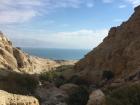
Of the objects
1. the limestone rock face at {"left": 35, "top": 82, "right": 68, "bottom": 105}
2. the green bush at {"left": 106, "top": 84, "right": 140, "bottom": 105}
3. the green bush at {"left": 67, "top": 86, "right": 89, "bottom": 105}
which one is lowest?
the limestone rock face at {"left": 35, "top": 82, "right": 68, "bottom": 105}

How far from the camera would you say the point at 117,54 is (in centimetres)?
6028

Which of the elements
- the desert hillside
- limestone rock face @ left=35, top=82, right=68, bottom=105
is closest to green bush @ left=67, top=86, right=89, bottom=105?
the desert hillside

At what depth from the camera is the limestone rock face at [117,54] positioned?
5568 centimetres

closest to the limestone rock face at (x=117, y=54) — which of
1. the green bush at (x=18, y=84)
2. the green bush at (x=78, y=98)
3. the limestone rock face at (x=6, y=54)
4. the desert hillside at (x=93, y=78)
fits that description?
the desert hillside at (x=93, y=78)

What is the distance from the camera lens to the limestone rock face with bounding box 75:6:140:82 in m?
55.7

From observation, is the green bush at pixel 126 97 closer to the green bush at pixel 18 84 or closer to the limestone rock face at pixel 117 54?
the green bush at pixel 18 84

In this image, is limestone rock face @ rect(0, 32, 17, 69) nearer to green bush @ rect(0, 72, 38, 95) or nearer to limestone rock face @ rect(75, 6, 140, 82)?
limestone rock face @ rect(75, 6, 140, 82)

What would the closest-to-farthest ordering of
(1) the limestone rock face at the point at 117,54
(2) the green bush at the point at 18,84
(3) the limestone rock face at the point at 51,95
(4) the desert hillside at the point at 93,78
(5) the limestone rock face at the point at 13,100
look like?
1. (5) the limestone rock face at the point at 13,100
2. (4) the desert hillside at the point at 93,78
3. (3) the limestone rock face at the point at 51,95
4. (2) the green bush at the point at 18,84
5. (1) the limestone rock face at the point at 117,54

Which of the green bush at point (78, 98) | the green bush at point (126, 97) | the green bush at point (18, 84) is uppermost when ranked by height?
the green bush at point (126, 97)

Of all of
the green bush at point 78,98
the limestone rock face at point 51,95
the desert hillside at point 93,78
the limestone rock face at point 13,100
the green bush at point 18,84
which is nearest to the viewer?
the limestone rock face at point 13,100

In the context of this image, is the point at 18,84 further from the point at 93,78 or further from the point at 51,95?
the point at 93,78

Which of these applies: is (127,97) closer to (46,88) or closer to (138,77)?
(138,77)

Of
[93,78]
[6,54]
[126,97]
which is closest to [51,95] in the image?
[93,78]

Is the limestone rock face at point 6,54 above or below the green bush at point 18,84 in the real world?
above
